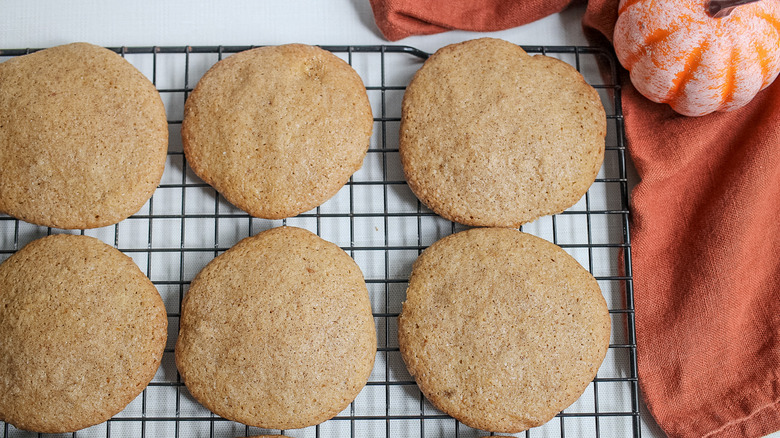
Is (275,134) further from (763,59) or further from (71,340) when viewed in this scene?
(763,59)

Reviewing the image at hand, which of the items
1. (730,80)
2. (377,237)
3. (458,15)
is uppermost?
(458,15)

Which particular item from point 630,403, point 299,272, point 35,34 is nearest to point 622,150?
point 630,403

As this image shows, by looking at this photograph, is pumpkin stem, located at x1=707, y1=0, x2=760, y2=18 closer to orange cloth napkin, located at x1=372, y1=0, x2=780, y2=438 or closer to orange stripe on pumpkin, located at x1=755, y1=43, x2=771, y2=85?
orange stripe on pumpkin, located at x1=755, y1=43, x2=771, y2=85

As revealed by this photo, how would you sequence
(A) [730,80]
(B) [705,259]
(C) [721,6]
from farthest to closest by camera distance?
(B) [705,259]
(A) [730,80]
(C) [721,6]

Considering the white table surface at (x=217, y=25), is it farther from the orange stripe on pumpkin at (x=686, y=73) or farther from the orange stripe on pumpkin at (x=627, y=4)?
the orange stripe on pumpkin at (x=686, y=73)

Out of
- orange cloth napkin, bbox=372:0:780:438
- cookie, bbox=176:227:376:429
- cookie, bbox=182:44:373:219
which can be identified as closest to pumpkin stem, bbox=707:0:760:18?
orange cloth napkin, bbox=372:0:780:438

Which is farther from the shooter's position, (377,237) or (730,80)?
(377,237)

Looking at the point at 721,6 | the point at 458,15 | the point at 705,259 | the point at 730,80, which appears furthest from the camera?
the point at 458,15

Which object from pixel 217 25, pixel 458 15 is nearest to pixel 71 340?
pixel 217 25
